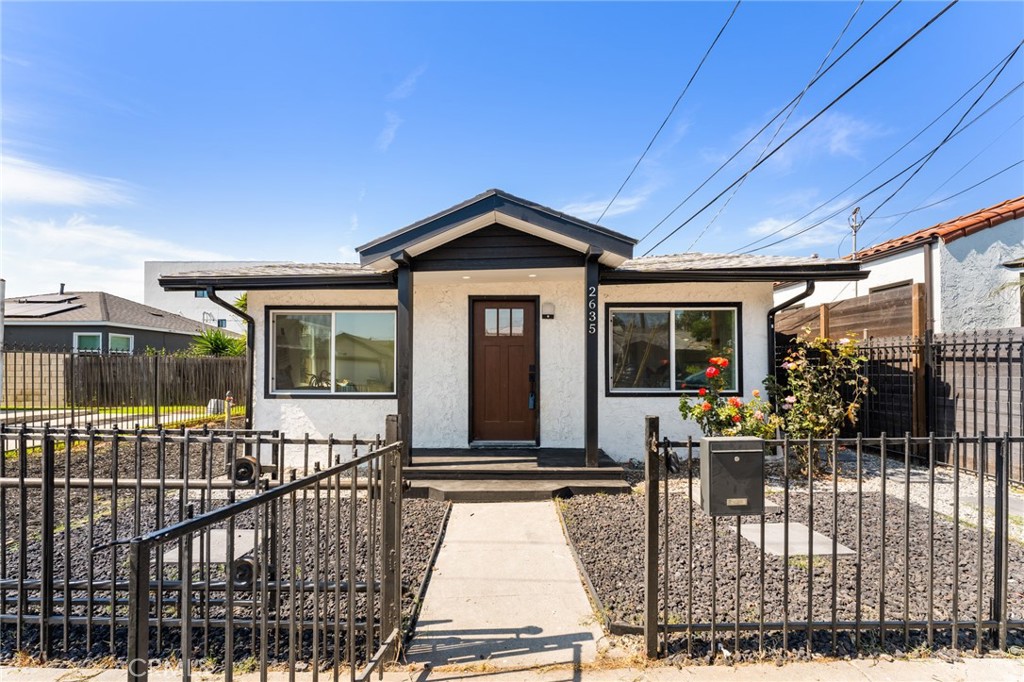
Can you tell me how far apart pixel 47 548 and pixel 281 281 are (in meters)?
4.62

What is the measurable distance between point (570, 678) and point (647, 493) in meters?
1.04

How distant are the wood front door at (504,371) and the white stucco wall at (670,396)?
3.82 ft

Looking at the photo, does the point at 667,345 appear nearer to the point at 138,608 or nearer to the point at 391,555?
the point at 391,555

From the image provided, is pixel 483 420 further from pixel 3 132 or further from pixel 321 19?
pixel 3 132

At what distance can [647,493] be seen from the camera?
9.11 feet

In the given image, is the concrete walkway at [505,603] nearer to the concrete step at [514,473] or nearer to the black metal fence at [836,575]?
the black metal fence at [836,575]

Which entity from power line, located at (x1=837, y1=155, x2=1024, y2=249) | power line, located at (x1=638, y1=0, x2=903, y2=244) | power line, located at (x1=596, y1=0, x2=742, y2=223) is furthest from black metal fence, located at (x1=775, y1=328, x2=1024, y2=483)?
power line, located at (x1=837, y1=155, x2=1024, y2=249)

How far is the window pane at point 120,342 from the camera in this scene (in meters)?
18.7

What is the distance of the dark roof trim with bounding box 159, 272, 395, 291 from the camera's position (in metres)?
6.97

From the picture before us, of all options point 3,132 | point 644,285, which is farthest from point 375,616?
point 3,132

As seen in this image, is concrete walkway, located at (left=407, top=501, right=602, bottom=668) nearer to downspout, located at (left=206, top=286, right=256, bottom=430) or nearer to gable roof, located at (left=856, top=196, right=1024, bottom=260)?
downspout, located at (left=206, top=286, right=256, bottom=430)

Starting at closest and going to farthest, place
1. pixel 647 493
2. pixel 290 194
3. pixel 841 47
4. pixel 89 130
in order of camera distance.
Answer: pixel 647 493 → pixel 841 47 → pixel 89 130 → pixel 290 194

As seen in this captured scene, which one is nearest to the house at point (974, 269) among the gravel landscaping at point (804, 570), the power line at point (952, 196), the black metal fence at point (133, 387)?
the power line at point (952, 196)

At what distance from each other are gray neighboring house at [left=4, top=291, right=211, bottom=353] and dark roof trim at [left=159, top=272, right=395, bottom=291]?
13525 mm
